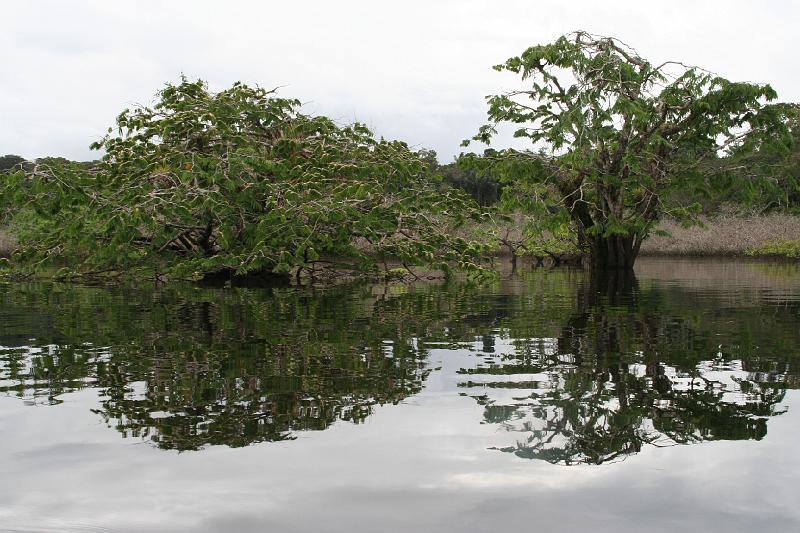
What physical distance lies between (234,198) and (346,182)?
2648 millimetres

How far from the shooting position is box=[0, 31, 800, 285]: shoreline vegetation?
1591 cm

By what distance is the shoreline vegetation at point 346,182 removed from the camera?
15.9 meters

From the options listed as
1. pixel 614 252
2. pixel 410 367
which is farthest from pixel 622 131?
pixel 410 367

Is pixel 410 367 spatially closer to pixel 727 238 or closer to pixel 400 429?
pixel 400 429

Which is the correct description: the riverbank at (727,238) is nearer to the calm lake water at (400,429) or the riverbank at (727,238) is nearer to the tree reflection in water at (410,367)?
the tree reflection in water at (410,367)

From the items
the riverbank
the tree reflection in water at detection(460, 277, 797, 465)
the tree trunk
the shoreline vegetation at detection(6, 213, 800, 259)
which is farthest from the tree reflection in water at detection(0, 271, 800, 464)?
the riverbank

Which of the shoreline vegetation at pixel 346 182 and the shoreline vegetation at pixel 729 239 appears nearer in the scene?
the shoreline vegetation at pixel 346 182

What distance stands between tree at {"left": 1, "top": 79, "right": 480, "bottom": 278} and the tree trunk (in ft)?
19.5

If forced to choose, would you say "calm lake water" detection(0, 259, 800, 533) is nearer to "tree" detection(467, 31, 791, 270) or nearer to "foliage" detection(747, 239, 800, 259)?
"tree" detection(467, 31, 791, 270)

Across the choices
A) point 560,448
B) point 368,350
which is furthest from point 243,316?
point 560,448

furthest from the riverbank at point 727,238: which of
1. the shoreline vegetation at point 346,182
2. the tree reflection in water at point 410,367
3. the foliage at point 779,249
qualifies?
the tree reflection in water at point 410,367

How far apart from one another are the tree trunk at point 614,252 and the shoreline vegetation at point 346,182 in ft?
0.14

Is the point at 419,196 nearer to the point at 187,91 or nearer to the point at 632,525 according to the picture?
the point at 187,91

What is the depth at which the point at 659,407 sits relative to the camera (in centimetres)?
391
